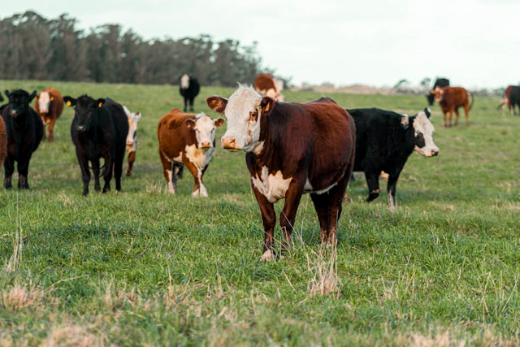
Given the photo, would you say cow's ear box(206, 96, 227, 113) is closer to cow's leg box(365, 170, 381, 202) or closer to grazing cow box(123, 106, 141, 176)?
cow's leg box(365, 170, 381, 202)

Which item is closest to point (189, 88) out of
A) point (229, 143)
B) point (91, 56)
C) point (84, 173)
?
point (84, 173)

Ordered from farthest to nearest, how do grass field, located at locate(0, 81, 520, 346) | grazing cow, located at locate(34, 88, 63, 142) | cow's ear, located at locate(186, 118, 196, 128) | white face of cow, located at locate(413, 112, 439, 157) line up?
grazing cow, located at locate(34, 88, 63, 142) < cow's ear, located at locate(186, 118, 196, 128) < white face of cow, located at locate(413, 112, 439, 157) < grass field, located at locate(0, 81, 520, 346)

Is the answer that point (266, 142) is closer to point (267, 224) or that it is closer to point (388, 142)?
point (267, 224)

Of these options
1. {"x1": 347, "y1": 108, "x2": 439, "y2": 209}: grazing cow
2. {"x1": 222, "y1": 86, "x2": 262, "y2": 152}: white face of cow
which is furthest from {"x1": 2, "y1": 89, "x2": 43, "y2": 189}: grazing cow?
{"x1": 222, "y1": 86, "x2": 262, "y2": 152}: white face of cow

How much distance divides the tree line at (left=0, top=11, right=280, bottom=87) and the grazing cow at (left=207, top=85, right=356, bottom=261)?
Answer: 50.3 m

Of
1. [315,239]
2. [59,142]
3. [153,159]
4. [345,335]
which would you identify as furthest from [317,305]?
[59,142]

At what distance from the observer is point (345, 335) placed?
3459mm

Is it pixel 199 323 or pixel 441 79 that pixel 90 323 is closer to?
pixel 199 323

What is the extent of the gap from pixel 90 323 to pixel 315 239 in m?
3.61

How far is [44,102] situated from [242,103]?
567 inches

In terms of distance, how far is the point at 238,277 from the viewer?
4938 millimetres

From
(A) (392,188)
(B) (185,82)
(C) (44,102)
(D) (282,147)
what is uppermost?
(B) (185,82)

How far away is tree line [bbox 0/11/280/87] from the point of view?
6219 centimetres

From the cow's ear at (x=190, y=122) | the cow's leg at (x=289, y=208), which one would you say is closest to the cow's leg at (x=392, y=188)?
the cow's ear at (x=190, y=122)
